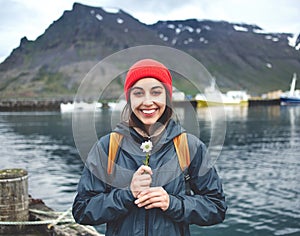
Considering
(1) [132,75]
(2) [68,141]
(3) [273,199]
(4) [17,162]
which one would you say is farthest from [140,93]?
(2) [68,141]

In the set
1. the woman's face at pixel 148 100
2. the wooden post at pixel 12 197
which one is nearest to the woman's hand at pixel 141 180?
the woman's face at pixel 148 100

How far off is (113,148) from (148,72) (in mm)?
531

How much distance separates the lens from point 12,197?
6.96 meters

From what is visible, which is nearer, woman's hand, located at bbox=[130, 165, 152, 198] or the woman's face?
woman's hand, located at bbox=[130, 165, 152, 198]

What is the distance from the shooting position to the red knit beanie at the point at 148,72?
2658 mm

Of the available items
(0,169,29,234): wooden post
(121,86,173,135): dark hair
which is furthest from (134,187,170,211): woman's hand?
(0,169,29,234): wooden post

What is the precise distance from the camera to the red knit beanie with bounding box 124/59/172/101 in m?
2.66

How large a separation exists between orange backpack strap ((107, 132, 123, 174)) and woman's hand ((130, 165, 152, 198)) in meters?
0.19

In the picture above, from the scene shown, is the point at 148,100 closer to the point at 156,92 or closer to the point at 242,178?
the point at 156,92

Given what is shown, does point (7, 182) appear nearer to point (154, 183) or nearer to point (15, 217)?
point (15, 217)

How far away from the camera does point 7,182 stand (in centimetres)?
684

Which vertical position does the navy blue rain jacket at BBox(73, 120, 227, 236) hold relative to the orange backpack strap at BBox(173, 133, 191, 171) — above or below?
below

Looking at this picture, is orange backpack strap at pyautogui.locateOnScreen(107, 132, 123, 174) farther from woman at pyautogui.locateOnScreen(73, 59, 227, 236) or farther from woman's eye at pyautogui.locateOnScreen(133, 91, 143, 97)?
woman's eye at pyautogui.locateOnScreen(133, 91, 143, 97)

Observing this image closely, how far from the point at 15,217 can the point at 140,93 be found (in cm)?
528
